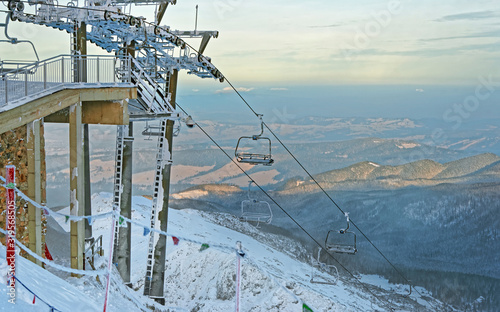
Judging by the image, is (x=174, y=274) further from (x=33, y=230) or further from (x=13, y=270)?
(x=13, y=270)

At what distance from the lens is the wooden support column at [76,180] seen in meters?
15.7

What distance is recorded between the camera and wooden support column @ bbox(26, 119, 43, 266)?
593 inches

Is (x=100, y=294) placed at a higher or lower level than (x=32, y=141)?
lower

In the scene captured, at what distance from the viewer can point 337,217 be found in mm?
79688

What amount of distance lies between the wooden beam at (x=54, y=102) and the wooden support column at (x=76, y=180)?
35cm

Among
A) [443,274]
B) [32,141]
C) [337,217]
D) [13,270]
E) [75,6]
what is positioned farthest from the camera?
[337,217]

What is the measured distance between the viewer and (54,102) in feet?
49.5

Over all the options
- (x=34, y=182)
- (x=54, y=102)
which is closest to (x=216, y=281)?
(x=34, y=182)

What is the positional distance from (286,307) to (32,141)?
695 inches

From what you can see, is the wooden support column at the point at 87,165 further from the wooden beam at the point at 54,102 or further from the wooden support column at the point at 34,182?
the wooden support column at the point at 34,182

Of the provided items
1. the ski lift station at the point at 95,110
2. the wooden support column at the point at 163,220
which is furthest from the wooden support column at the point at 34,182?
the wooden support column at the point at 163,220

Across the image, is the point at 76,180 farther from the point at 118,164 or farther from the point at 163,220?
the point at 163,220

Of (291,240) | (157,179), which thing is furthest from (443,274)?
(157,179)

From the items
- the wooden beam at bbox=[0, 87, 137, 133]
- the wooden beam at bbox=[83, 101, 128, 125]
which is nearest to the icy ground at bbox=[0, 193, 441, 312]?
the wooden beam at bbox=[0, 87, 137, 133]
